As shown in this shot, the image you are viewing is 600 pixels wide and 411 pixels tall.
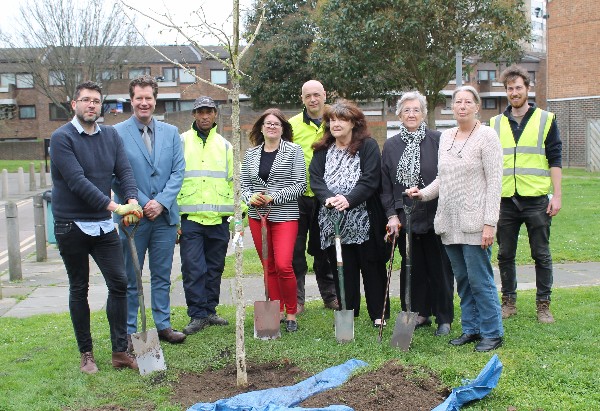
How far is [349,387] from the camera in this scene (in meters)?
4.88

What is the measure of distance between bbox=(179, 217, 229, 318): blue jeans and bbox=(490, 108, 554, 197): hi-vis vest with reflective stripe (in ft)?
8.84

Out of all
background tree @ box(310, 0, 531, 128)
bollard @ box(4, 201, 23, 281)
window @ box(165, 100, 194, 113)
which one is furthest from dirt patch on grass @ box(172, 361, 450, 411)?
window @ box(165, 100, 194, 113)

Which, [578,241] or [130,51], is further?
[130,51]

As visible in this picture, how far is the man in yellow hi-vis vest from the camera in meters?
6.46

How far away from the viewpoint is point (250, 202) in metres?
6.66

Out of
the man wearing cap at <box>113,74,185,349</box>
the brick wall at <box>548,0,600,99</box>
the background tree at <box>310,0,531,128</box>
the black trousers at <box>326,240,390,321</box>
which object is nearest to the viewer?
the man wearing cap at <box>113,74,185,349</box>

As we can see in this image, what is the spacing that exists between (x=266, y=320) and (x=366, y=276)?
3.33ft

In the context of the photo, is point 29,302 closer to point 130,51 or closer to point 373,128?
point 373,128

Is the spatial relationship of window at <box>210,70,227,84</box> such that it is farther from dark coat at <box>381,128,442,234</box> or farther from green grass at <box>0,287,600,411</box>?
dark coat at <box>381,128,442,234</box>

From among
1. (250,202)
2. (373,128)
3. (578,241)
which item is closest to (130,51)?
(373,128)

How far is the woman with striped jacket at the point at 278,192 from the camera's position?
6707mm

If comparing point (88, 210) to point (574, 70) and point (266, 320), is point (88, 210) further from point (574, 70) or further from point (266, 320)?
point (574, 70)

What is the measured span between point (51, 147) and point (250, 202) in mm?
1872

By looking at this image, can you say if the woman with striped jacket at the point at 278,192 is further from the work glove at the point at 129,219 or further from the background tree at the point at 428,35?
the background tree at the point at 428,35
